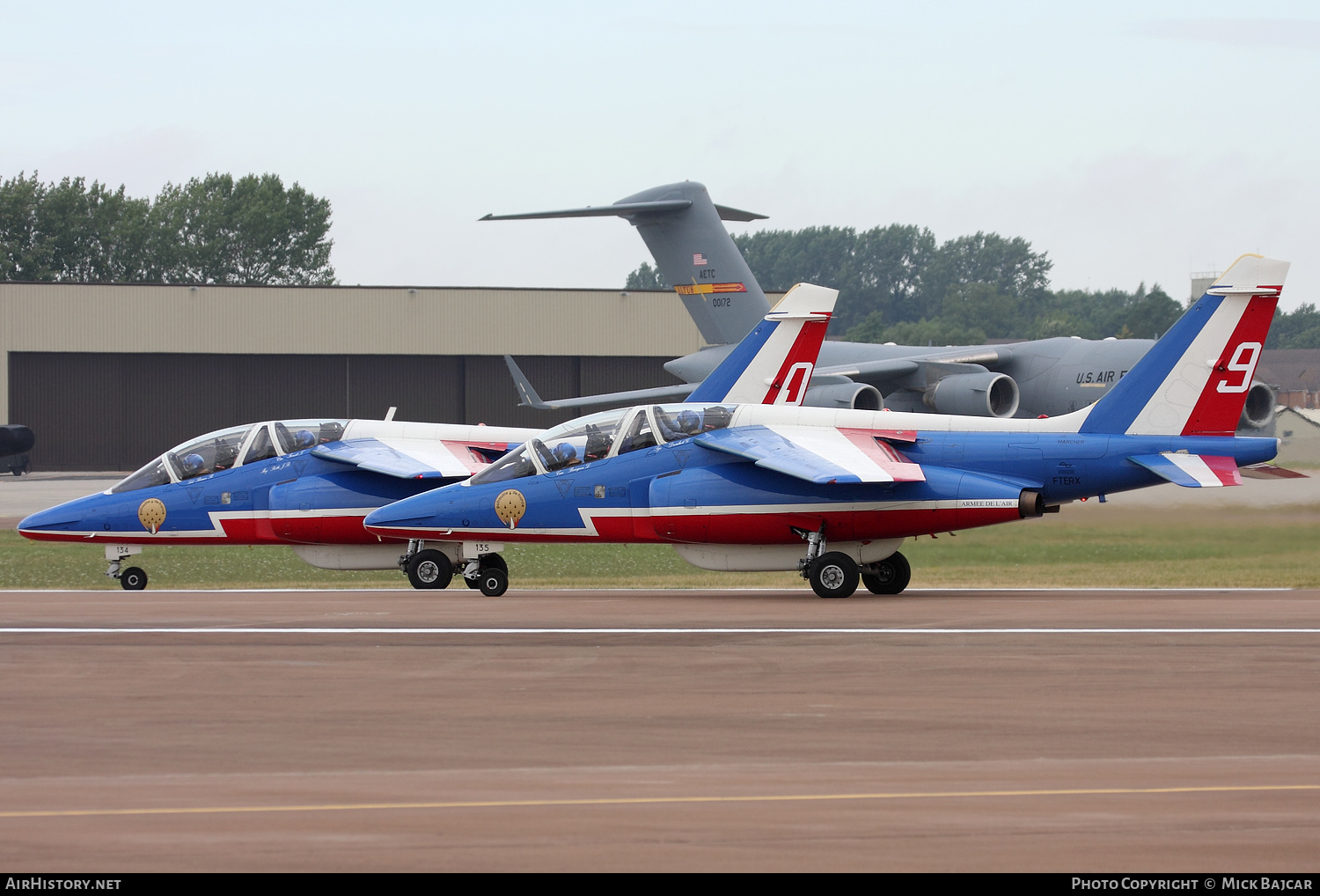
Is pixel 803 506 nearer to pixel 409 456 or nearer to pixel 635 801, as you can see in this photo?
pixel 409 456

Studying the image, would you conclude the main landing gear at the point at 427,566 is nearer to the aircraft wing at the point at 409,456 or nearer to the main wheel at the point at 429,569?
the main wheel at the point at 429,569

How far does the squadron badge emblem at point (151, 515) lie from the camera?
20.6 metres

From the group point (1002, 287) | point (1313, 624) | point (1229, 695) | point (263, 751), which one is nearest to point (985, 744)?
point (1229, 695)

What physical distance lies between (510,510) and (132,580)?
5.83 m

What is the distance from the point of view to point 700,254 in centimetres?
3638

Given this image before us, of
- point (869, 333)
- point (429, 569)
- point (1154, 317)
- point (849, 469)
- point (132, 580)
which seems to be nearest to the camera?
point (849, 469)

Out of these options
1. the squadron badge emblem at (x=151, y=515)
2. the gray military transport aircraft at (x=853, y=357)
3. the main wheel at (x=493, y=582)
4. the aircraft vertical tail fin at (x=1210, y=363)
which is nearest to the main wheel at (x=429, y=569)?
the main wheel at (x=493, y=582)

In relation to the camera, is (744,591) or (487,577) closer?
(487,577)

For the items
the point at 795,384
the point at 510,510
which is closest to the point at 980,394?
the point at 795,384

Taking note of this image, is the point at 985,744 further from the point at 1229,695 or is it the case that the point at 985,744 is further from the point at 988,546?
the point at 988,546

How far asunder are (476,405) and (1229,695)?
166 ft

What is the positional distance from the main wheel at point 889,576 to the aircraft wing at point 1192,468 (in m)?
3.00

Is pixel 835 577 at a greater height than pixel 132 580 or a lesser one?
greater

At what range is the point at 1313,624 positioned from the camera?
1341 centimetres
